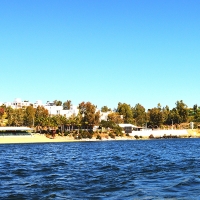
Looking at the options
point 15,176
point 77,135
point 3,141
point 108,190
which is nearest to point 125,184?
point 108,190

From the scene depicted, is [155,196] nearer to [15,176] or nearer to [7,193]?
[7,193]

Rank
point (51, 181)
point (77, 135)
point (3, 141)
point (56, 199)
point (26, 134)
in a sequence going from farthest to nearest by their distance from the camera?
point (77, 135)
point (26, 134)
point (3, 141)
point (51, 181)
point (56, 199)

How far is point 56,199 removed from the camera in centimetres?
2344

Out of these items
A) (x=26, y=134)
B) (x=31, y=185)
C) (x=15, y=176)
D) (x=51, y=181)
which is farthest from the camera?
(x=26, y=134)

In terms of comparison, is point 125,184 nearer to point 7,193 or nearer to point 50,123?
point 7,193

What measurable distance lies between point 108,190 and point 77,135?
167 m

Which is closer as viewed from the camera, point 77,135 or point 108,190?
point 108,190

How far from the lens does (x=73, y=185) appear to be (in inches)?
1144

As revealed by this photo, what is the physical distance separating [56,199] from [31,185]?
20.0ft

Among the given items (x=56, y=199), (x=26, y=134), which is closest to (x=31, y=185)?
(x=56, y=199)

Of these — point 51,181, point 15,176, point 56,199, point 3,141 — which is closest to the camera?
point 56,199

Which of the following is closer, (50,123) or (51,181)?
(51,181)

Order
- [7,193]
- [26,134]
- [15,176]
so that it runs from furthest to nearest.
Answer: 1. [26,134]
2. [15,176]
3. [7,193]

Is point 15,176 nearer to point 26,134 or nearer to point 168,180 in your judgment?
point 168,180
